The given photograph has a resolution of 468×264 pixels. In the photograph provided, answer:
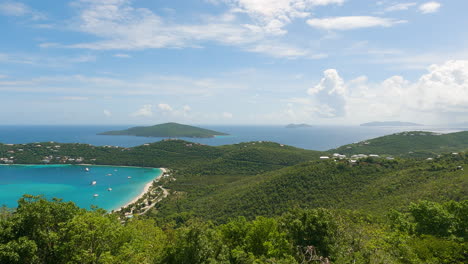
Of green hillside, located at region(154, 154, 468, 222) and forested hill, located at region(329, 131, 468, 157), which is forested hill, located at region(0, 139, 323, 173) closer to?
forested hill, located at region(329, 131, 468, 157)

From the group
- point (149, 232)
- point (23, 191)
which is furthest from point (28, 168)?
point (149, 232)

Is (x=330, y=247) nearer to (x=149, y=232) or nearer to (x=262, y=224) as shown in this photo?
(x=262, y=224)

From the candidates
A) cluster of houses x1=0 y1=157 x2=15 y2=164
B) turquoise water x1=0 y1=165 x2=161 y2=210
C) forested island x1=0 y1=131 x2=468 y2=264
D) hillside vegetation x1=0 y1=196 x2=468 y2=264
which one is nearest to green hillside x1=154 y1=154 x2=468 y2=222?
forested island x1=0 y1=131 x2=468 y2=264

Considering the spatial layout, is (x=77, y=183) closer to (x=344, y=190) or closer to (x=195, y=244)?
(x=344, y=190)

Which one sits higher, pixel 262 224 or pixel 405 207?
pixel 262 224

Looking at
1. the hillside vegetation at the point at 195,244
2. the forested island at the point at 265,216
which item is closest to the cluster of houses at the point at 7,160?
the forested island at the point at 265,216

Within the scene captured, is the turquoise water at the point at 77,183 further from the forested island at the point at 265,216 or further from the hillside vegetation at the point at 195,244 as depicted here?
the hillside vegetation at the point at 195,244

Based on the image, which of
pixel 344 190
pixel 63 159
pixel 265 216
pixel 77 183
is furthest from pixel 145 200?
pixel 63 159
